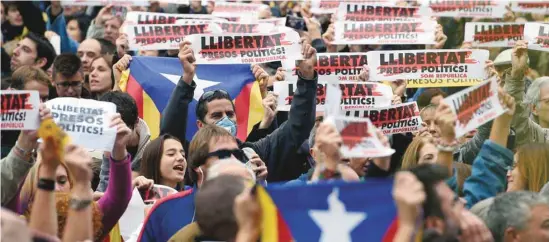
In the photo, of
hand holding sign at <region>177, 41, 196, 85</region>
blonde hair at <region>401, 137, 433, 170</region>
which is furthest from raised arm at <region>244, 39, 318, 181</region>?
blonde hair at <region>401, 137, 433, 170</region>

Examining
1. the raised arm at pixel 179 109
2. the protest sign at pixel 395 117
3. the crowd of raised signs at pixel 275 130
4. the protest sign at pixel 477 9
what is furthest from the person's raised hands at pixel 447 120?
the protest sign at pixel 477 9

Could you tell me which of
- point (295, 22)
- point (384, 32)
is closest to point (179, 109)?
point (384, 32)

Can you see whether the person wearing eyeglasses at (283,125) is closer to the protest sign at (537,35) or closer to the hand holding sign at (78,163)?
the protest sign at (537,35)

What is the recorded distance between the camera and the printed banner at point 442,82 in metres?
10.2

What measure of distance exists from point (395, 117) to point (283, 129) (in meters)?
0.67

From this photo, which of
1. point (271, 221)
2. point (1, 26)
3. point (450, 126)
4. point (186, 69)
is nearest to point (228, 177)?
point (271, 221)

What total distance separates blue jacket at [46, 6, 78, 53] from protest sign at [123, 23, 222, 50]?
256 cm

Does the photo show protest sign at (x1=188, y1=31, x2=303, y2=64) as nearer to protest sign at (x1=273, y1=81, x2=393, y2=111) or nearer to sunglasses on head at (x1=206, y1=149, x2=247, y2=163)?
protest sign at (x1=273, y1=81, x2=393, y2=111)

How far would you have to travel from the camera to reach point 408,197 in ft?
15.5

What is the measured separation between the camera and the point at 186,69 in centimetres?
877

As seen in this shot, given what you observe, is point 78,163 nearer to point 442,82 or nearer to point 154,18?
point 442,82

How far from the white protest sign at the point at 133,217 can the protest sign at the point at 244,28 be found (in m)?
4.42

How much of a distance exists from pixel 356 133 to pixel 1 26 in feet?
29.6

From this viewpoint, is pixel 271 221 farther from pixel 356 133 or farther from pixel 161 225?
pixel 161 225
